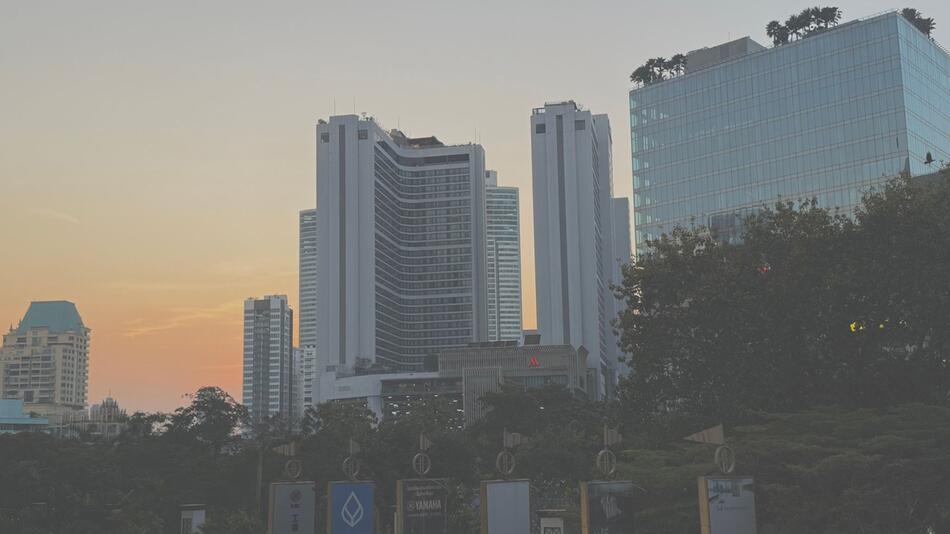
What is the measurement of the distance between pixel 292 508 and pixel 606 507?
12369mm

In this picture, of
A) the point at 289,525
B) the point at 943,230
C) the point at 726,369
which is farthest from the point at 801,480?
the point at 289,525

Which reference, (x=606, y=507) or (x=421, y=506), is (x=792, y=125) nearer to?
(x=421, y=506)

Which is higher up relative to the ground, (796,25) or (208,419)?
(796,25)

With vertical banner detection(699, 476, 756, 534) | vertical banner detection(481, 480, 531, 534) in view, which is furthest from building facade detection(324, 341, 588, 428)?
vertical banner detection(699, 476, 756, 534)

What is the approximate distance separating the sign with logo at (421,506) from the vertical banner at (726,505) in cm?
1136

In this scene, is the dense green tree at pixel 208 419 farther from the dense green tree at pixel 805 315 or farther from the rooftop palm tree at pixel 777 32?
the rooftop palm tree at pixel 777 32

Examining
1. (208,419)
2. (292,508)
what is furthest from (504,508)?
(208,419)

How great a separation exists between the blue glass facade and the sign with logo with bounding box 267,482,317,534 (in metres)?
104

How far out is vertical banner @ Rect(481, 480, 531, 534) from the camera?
33.3 meters

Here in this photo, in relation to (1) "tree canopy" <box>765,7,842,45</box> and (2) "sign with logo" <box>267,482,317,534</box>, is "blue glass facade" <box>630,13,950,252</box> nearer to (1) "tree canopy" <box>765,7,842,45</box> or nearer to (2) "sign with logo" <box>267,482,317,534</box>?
(1) "tree canopy" <box>765,7,842,45</box>

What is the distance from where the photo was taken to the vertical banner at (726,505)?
26.3 metres

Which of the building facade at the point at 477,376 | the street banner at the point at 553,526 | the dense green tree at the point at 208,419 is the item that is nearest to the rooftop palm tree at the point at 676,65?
the building facade at the point at 477,376

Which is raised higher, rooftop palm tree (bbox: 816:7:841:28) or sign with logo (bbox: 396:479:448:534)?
rooftop palm tree (bbox: 816:7:841:28)

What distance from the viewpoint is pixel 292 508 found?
37594 millimetres
